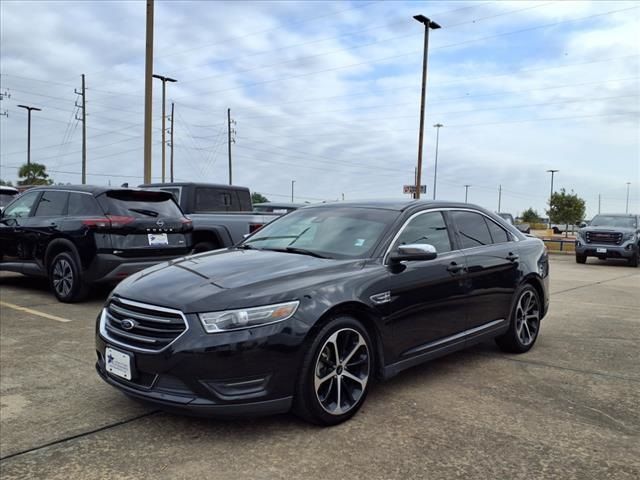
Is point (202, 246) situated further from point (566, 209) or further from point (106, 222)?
point (566, 209)

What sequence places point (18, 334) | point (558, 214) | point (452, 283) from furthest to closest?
point (558, 214), point (18, 334), point (452, 283)

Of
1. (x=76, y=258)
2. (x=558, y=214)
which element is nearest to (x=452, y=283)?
(x=76, y=258)

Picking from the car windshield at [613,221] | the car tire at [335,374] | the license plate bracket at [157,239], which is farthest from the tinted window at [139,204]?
the car windshield at [613,221]

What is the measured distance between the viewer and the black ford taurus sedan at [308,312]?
3.13 meters

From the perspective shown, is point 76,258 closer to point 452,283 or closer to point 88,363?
point 88,363

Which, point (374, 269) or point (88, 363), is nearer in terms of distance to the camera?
point (374, 269)

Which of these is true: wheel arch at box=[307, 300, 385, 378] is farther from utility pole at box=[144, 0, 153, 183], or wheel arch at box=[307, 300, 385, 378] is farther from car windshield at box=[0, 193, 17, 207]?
car windshield at box=[0, 193, 17, 207]

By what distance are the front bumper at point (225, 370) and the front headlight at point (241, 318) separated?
0.03m

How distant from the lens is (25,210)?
27.9 feet

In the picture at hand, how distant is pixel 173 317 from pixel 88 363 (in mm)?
2078

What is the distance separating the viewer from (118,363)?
338 centimetres

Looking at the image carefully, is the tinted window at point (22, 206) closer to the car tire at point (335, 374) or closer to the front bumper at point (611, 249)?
the car tire at point (335, 374)

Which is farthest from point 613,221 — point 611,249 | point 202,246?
point 202,246

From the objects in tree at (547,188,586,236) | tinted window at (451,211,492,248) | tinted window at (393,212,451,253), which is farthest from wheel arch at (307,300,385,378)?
tree at (547,188,586,236)
